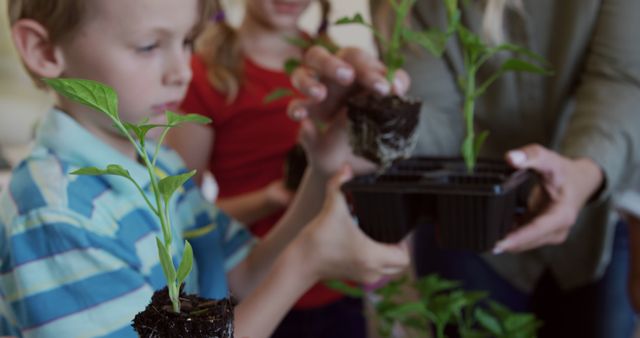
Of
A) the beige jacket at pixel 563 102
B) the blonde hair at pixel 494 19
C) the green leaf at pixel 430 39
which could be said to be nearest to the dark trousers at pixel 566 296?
the beige jacket at pixel 563 102

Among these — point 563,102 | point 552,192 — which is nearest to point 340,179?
point 552,192

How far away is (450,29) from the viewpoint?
2.65ft

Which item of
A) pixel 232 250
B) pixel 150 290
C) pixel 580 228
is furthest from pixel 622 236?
pixel 150 290

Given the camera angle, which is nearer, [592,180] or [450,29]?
[450,29]

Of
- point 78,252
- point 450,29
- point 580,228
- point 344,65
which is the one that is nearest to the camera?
point 78,252

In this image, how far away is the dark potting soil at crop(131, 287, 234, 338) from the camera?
0.42m

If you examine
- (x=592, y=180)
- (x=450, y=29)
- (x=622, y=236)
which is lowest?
(x=622, y=236)

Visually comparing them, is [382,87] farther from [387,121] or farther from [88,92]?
[88,92]

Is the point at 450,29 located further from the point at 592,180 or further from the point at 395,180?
the point at 592,180

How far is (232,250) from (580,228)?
595 millimetres

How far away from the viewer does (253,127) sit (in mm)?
1318

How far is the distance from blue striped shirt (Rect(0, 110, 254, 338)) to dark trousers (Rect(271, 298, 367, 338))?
0.55m

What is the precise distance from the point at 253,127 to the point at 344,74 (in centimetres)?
45

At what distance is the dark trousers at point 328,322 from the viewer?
124 cm
